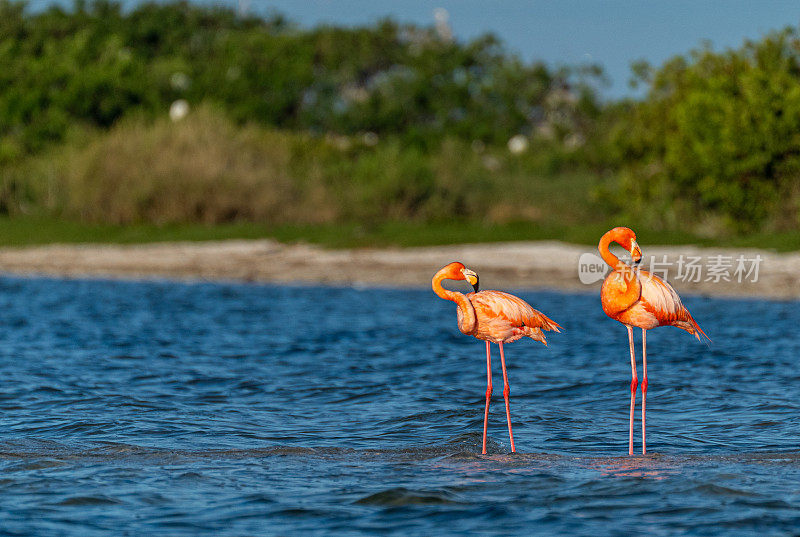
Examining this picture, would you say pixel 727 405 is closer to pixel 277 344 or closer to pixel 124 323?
pixel 277 344

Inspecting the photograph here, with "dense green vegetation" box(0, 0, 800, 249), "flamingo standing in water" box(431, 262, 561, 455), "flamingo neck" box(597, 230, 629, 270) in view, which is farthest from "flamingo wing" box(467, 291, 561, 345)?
"dense green vegetation" box(0, 0, 800, 249)

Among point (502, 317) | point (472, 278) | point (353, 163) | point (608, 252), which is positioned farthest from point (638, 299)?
point (353, 163)

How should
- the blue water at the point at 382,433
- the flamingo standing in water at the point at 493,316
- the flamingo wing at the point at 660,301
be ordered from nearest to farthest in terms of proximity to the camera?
1. the blue water at the point at 382,433
2. the flamingo wing at the point at 660,301
3. the flamingo standing in water at the point at 493,316

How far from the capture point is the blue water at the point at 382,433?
216 inches

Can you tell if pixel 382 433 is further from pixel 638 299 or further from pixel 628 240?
pixel 628 240

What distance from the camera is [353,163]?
111 ft

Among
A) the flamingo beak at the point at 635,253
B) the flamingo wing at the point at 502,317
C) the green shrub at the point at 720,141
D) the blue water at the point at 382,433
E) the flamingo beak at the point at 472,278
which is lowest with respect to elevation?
the blue water at the point at 382,433

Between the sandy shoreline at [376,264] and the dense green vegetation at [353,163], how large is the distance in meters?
0.85

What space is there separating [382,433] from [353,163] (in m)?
26.4

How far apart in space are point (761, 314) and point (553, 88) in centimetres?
3714

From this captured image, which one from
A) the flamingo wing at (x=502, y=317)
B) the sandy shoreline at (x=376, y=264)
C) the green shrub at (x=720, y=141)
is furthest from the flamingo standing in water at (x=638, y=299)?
the green shrub at (x=720, y=141)

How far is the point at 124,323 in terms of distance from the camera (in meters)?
15.1

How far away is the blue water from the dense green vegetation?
35.3 feet

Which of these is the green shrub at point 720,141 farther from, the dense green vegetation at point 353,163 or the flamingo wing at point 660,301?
the flamingo wing at point 660,301
